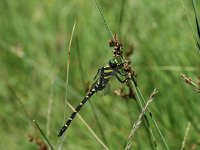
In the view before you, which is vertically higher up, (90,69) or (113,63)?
(90,69)

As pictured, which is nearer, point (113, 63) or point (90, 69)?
point (113, 63)

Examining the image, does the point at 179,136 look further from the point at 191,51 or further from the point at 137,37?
the point at 137,37

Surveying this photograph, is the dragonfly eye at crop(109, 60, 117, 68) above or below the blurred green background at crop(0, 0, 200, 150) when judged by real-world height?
below

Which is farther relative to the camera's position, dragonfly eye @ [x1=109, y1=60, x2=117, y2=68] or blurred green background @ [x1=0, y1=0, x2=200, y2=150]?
blurred green background @ [x1=0, y1=0, x2=200, y2=150]

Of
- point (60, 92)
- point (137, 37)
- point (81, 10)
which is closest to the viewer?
point (137, 37)

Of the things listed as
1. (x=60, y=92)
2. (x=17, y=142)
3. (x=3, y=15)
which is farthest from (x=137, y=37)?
(x=3, y=15)

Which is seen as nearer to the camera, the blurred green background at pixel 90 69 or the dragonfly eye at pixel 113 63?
the dragonfly eye at pixel 113 63

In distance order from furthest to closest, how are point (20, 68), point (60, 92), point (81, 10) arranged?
point (81, 10), point (20, 68), point (60, 92)

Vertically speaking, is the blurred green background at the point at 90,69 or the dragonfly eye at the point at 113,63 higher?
the blurred green background at the point at 90,69
